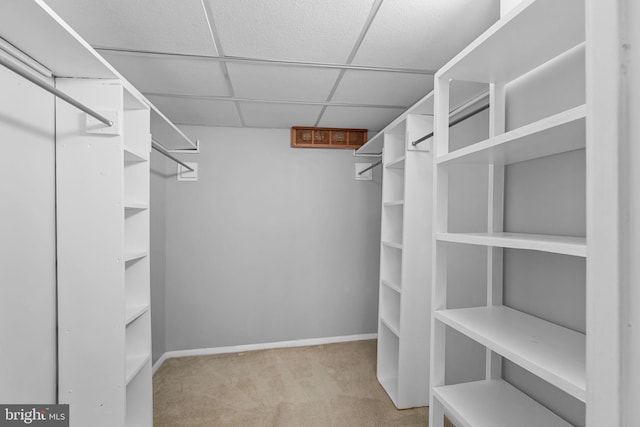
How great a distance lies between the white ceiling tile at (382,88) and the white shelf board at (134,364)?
6.67 ft

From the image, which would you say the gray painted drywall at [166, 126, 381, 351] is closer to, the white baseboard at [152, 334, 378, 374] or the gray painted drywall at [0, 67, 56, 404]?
the white baseboard at [152, 334, 378, 374]

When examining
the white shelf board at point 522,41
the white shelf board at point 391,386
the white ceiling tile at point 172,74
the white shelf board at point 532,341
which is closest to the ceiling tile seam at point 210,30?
the white ceiling tile at point 172,74

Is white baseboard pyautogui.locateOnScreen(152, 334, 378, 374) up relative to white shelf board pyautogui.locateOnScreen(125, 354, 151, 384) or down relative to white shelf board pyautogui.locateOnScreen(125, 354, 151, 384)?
down

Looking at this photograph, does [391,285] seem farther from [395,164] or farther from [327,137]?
[327,137]

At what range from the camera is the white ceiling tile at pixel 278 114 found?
242cm

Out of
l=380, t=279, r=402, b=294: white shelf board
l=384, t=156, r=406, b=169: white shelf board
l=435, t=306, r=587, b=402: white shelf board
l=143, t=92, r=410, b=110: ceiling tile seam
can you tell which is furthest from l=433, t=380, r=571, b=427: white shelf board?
l=143, t=92, r=410, b=110: ceiling tile seam

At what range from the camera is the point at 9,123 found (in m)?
1.13

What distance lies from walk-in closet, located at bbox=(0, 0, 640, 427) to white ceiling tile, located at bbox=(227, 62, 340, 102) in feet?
0.06

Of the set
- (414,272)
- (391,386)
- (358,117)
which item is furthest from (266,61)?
(391,386)

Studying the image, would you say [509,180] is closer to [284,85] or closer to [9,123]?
[284,85]

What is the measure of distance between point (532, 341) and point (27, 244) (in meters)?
1.90

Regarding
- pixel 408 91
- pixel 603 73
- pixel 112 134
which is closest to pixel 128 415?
pixel 112 134

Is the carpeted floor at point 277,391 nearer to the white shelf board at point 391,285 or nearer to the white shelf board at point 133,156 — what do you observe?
the white shelf board at point 391,285

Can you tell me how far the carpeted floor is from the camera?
200cm
